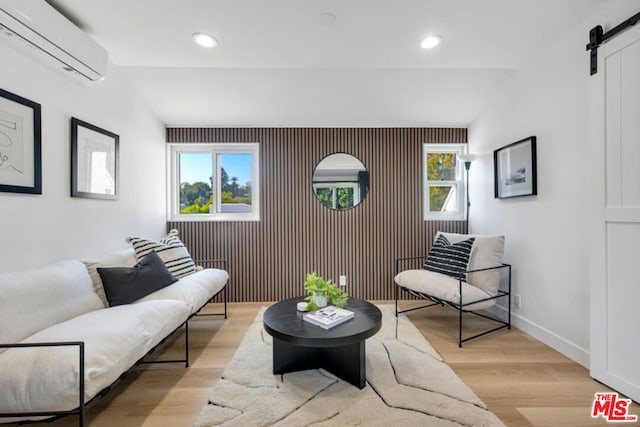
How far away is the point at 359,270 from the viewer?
148 inches

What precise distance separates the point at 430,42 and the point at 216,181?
288 centimetres

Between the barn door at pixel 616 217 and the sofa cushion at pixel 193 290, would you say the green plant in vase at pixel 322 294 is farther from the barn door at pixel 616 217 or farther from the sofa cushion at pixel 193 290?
the barn door at pixel 616 217

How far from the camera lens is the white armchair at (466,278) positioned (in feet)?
8.49

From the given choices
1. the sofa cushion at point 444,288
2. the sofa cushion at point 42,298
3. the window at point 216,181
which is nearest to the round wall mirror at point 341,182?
the window at point 216,181

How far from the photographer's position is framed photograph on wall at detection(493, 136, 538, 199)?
8.64 feet

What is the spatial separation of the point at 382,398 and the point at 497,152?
277 centimetres

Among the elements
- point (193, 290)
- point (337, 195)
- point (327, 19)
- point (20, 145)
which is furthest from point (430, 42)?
point (20, 145)

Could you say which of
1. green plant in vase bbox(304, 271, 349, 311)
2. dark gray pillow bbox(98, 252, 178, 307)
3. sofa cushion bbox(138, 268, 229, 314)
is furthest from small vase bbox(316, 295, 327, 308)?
dark gray pillow bbox(98, 252, 178, 307)

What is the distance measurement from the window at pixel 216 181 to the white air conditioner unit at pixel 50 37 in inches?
64.2

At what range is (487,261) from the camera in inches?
111

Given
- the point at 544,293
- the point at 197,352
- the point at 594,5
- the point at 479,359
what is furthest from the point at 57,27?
the point at 544,293

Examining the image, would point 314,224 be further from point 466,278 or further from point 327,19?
point 327,19

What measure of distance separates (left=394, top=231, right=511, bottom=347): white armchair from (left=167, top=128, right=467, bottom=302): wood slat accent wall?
0.69 metres

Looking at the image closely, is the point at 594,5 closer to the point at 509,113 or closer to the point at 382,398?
the point at 509,113
